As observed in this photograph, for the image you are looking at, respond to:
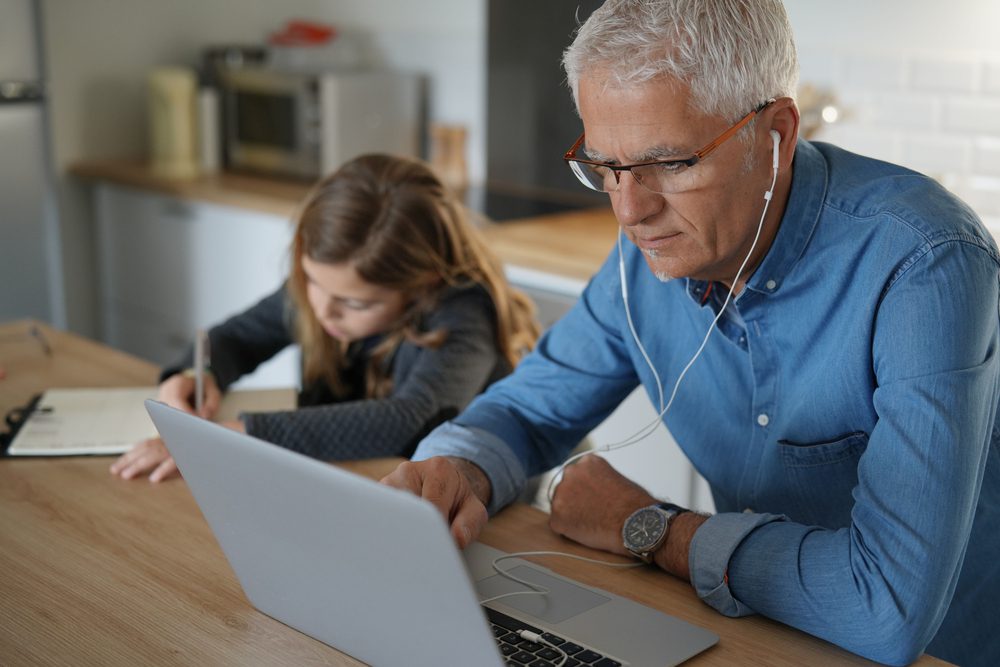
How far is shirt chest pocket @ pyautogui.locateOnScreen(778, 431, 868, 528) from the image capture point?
125 centimetres

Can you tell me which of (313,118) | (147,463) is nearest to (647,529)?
(147,463)

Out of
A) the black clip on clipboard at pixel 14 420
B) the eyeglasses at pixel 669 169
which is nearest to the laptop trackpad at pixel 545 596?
the eyeglasses at pixel 669 169

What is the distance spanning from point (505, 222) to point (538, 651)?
2005 mm

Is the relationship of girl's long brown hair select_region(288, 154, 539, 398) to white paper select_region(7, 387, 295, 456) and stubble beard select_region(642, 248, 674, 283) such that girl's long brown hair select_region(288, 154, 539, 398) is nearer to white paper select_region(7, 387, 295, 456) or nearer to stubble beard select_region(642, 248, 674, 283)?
white paper select_region(7, 387, 295, 456)

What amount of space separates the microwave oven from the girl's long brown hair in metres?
1.54

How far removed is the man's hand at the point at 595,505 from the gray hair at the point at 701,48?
421mm

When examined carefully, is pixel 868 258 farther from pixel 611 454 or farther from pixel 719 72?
pixel 611 454

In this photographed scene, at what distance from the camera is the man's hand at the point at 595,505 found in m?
1.26

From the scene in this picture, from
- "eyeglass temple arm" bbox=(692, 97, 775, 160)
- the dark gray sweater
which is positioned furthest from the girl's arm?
"eyeglass temple arm" bbox=(692, 97, 775, 160)

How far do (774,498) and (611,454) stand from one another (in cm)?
121

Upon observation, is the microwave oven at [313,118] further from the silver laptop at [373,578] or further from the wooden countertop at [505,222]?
the silver laptop at [373,578]

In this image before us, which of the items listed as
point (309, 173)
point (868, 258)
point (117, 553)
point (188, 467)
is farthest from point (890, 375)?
point (309, 173)

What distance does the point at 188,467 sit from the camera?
105cm

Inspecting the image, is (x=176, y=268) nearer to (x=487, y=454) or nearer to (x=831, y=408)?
(x=487, y=454)
